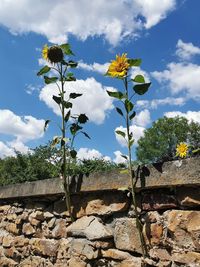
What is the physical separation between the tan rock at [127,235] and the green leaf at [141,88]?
0.81 metres

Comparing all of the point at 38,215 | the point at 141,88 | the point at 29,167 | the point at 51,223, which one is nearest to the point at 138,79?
the point at 141,88

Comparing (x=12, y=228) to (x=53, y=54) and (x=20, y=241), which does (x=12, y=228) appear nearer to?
(x=20, y=241)

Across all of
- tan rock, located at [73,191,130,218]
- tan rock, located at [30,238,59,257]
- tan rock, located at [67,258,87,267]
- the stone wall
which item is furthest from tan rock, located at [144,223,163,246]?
tan rock, located at [30,238,59,257]

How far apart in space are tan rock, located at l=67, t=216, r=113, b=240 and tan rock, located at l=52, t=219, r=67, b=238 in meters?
0.14

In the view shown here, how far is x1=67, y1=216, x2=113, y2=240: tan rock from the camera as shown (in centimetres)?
257

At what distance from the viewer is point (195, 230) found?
77.7 inches

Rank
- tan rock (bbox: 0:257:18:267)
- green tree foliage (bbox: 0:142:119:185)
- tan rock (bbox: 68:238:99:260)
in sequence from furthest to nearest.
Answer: green tree foliage (bbox: 0:142:119:185)
tan rock (bbox: 0:257:18:267)
tan rock (bbox: 68:238:99:260)

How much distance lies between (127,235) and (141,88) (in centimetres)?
94

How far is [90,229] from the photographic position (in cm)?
270

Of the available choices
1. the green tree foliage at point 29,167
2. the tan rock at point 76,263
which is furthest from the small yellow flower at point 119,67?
the green tree foliage at point 29,167

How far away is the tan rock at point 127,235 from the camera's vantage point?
2334 mm

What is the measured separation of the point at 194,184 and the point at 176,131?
31641 mm

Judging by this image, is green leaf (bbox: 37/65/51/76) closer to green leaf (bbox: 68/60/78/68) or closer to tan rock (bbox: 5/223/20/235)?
green leaf (bbox: 68/60/78/68)

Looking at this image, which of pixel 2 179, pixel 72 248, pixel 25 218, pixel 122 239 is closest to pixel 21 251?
pixel 25 218
